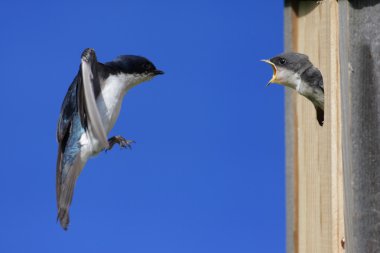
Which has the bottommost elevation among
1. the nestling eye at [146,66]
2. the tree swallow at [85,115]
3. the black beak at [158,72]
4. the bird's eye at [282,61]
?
the tree swallow at [85,115]

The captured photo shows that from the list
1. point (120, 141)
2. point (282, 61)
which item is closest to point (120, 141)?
point (120, 141)

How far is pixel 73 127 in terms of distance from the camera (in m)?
3.83

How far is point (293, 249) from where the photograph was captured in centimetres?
315

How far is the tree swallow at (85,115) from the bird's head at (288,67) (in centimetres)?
67

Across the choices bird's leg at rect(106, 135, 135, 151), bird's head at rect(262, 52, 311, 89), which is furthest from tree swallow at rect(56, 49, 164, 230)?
bird's head at rect(262, 52, 311, 89)

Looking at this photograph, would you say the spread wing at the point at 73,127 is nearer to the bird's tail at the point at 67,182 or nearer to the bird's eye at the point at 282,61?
the bird's tail at the point at 67,182

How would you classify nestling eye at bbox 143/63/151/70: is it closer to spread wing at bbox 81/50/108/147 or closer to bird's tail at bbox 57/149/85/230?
spread wing at bbox 81/50/108/147

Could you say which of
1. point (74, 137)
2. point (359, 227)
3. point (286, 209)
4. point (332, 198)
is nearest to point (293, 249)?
point (286, 209)

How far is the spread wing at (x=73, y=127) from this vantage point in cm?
354

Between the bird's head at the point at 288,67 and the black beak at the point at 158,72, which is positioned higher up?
the black beak at the point at 158,72

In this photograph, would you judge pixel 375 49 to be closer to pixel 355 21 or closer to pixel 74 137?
pixel 355 21

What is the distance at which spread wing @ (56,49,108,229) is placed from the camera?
3.54 metres

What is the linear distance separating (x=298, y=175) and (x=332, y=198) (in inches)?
18.6

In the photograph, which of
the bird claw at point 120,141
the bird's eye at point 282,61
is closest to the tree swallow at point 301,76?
the bird's eye at point 282,61
